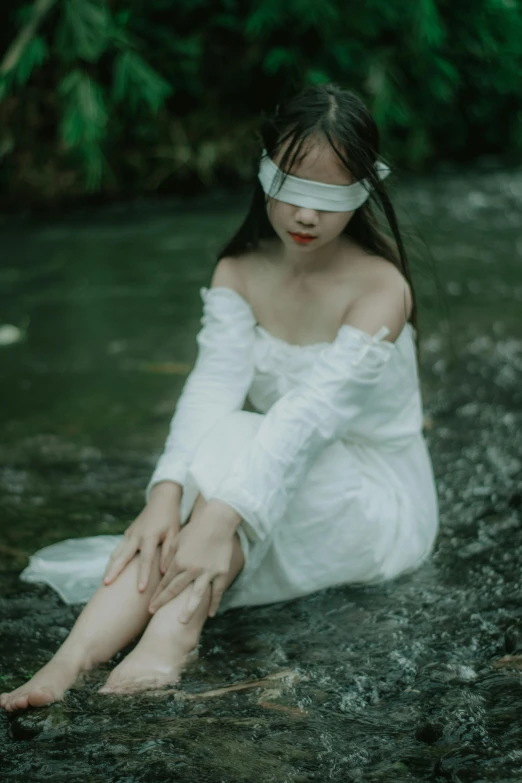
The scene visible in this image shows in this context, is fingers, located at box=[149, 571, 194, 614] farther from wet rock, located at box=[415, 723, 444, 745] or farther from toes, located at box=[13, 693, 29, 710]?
wet rock, located at box=[415, 723, 444, 745]

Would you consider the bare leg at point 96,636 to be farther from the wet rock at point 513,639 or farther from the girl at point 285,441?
the wet rock at point 513,639

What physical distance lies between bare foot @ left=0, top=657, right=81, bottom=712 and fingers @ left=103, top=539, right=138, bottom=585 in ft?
0.69

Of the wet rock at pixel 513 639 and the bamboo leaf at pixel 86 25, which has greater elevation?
the bamboo leaf at pixel 86 25

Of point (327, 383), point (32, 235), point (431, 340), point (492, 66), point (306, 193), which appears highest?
point (306, 193)

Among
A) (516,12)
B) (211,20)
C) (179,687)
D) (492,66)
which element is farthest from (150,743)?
(211,20)

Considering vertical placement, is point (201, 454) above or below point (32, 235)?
above

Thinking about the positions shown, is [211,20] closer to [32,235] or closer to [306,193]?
[32,235]

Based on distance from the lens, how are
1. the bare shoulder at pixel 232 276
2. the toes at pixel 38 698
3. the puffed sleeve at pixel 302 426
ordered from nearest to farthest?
the toes at pixel 38 698 → the puffed sleeve at pixel 302 426 → the bare shoulder at pixel 232 276

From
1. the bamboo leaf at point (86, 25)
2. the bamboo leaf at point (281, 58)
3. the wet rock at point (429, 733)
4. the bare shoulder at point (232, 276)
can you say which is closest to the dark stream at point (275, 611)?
the wet rock at point (429, 733)

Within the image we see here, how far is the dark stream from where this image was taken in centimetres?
169

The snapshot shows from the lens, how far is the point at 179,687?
1.94 m

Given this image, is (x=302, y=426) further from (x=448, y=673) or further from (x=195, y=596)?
(x=448, y=673)

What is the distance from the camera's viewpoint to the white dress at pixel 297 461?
2.11m

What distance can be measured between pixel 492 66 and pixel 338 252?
4.35 metres
